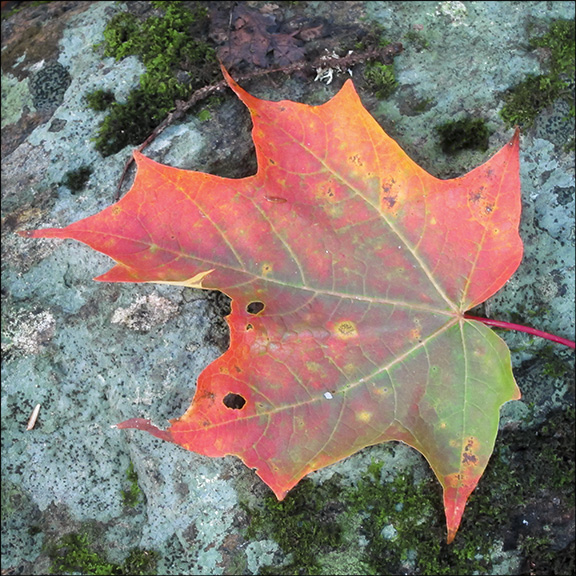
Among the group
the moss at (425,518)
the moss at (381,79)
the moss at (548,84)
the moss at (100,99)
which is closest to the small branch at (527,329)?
the moss at (425,518)

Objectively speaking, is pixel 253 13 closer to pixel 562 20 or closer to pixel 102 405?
pixel 562 20

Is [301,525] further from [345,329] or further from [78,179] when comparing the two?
[78,179]

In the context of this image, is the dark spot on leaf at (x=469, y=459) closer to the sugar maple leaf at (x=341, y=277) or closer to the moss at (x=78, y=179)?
the sugar maple leaf at (x=341, y=277)

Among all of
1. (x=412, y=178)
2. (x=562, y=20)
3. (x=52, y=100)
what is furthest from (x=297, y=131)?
(x=562, y=20)

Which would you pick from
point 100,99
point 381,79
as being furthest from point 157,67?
point 381,79

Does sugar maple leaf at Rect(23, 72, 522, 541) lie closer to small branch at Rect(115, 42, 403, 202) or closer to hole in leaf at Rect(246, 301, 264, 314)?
hole in leaf at Rect(246, 301, 264, 314)

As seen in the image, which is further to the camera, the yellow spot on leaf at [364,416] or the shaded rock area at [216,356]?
the shaded rock area at [216,356]
